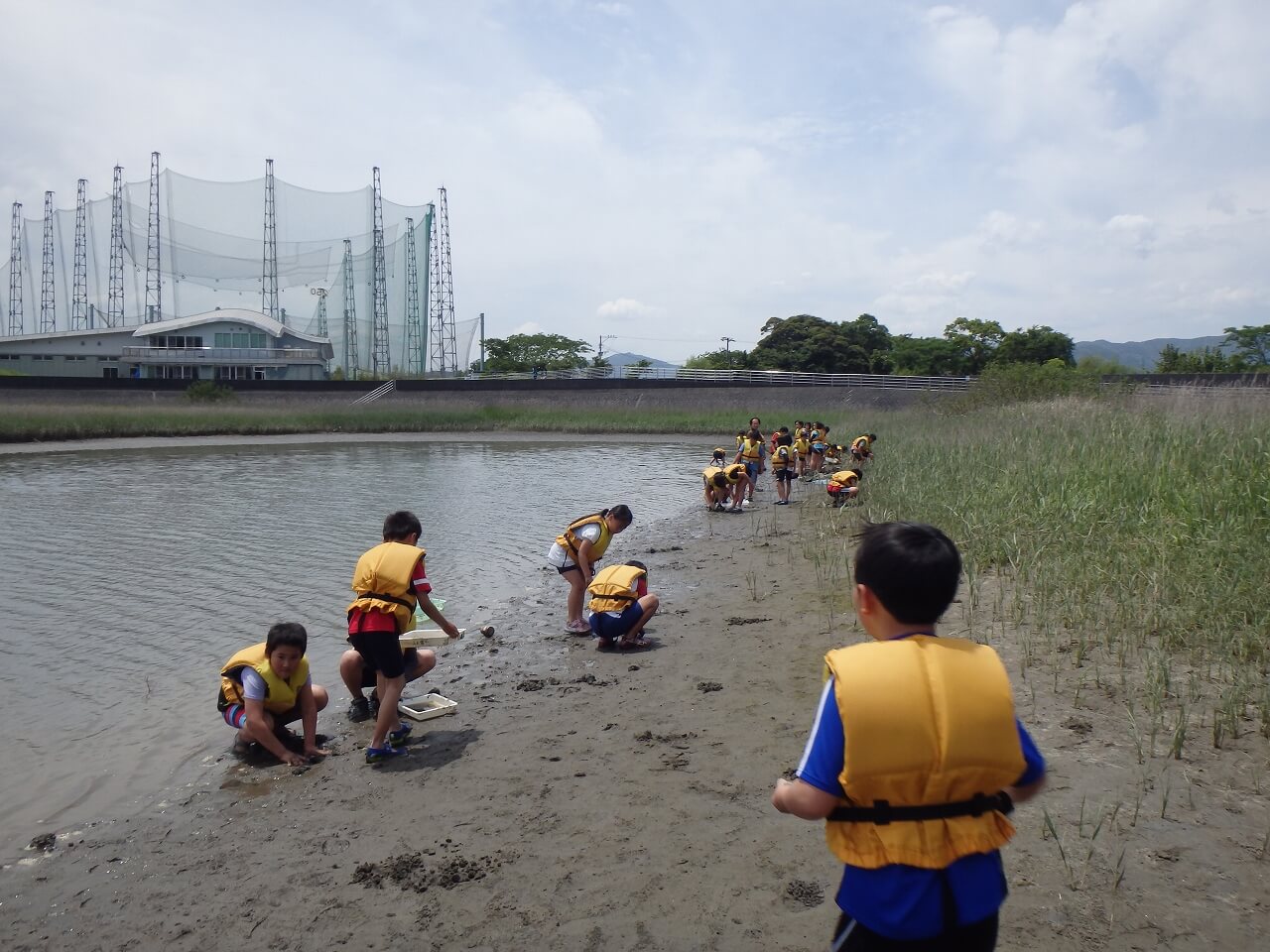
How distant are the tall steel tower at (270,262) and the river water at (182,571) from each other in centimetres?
4688

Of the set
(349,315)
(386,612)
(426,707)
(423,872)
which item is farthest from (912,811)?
(349,315)

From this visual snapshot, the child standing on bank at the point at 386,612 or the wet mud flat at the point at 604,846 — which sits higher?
the child standing on bank at the point at 386,612

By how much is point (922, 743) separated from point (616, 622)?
5.81 meters

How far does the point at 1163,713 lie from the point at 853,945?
363 cm

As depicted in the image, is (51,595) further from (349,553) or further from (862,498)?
(862,498)

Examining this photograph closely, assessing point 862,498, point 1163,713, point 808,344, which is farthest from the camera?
point 808,344

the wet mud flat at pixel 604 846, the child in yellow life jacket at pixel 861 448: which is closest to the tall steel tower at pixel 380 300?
the child in yellow life jacket at pixel 861 448

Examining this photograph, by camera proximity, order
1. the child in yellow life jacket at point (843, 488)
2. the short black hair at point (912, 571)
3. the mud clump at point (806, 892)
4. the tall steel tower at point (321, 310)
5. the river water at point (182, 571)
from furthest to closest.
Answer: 1. the tall steel tower at point (321, 310)
2. the child in yellow life jacket at point (843, 488)
3. the river water at point (182, 571)
4. the mud clump at point (806, 892)
5. the short black hair at point (912, 571)

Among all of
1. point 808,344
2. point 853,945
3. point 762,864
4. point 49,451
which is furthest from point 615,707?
point 808,344

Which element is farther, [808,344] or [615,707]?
[808,344]

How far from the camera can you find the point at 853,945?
7.02 ft

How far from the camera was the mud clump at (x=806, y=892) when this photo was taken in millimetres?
3633

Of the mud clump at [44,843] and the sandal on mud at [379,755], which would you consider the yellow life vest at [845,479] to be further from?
the mud clump at [44,843]

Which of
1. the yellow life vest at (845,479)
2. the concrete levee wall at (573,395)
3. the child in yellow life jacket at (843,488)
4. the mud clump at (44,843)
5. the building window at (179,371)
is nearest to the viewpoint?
the mud clump at (44,843)
